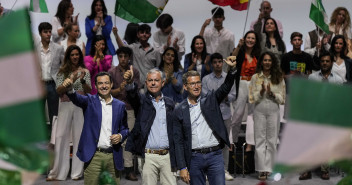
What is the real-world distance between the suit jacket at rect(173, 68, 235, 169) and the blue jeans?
6 cm

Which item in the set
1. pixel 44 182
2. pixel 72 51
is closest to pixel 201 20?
pixel 72 51

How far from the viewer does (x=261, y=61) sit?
8766 millimetres

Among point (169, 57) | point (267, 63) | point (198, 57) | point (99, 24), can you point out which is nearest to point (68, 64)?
point (169, 57)

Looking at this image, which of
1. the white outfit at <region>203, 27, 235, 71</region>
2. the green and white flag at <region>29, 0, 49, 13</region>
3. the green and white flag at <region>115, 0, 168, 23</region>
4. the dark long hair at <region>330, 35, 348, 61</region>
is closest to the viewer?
the green and white flag at <region>115, 0, 168, 23</region>

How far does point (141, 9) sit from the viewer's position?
8.20 m

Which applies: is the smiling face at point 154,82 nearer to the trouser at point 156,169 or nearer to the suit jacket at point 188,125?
the suit jacket at point 188,125

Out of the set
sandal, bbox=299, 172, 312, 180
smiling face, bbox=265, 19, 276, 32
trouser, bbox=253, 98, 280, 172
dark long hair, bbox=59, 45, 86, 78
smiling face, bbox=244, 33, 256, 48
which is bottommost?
sandal, bbox=299, 172, 312, 180

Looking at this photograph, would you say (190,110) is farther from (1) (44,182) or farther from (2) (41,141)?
(2) (41,141)

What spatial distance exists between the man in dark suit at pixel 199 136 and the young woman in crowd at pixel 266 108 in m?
2.37

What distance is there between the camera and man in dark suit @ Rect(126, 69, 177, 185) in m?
6.47

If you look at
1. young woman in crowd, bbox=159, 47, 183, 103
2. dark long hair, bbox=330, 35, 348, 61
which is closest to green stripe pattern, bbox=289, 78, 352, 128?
young woman in crowd, bbox=159, 47, 183, 103

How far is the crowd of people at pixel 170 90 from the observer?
636 cm

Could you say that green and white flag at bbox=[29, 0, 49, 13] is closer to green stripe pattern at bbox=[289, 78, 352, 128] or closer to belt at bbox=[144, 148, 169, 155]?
belt at bbox=[144, 148, 169, 155]

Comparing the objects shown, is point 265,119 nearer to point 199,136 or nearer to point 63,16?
point 199,136
